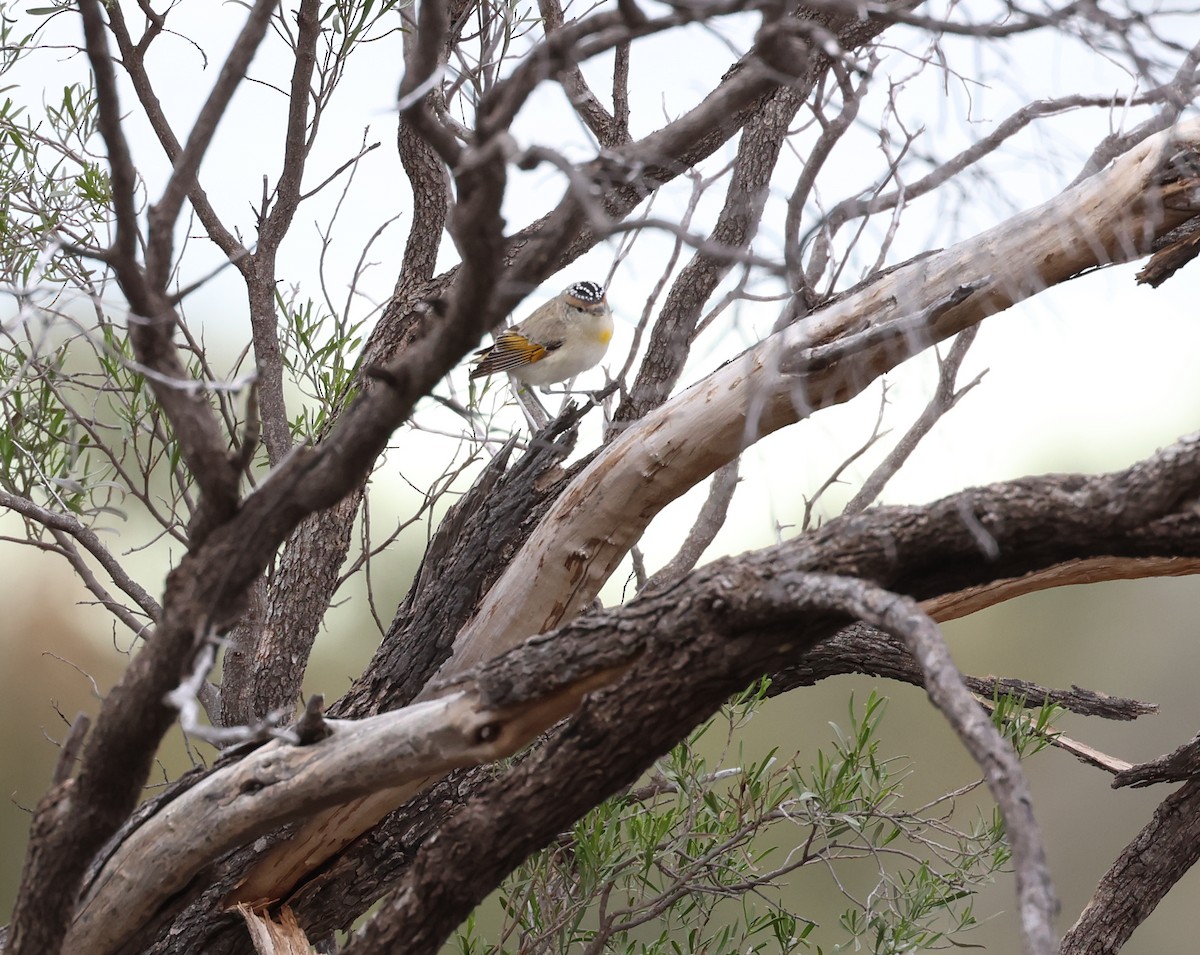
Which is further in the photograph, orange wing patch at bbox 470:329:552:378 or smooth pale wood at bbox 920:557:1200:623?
orange wing patch at bbox 470:329:552:378

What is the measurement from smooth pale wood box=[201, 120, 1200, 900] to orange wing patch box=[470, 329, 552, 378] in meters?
0.73

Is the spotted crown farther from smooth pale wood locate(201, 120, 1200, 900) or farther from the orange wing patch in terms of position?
smooth pale wood locate(201, 120, 1200, 900)

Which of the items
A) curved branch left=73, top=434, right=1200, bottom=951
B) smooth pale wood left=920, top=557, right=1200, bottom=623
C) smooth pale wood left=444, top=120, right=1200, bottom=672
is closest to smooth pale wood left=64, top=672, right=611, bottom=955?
curved branch left=73, top=434, right=1200, bottom=951

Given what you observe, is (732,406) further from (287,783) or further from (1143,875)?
(1143,875)

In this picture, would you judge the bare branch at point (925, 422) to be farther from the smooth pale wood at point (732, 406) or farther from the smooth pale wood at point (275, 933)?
the smooth pale wood at point (275, 933)

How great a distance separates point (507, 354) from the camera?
2.50 m

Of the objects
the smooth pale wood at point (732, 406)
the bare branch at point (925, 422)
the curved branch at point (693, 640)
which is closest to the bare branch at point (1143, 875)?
the bare branch at point (925, 422)

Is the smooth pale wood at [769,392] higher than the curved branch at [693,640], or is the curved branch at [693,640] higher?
the smooth pale wood at [769,392]

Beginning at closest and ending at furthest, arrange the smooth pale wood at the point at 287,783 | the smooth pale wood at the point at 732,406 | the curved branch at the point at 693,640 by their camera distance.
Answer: the curved branch at the point at 693,640 → the smooth pale wood at the point at 287,783 → the smooth pale wood at the point at 732,406

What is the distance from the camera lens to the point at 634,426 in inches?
69.7

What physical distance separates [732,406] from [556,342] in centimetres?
92

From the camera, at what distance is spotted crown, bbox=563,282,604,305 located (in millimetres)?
2609

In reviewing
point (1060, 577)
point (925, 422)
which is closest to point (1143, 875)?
point (1060, 577)

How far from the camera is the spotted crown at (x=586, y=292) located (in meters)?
2.61
